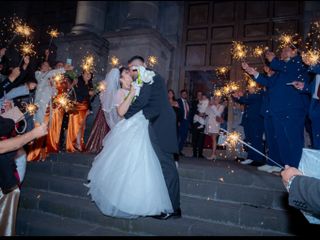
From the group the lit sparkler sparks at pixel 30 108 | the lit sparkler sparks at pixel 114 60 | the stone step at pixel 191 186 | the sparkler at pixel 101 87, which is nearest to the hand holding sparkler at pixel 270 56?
the stone step at pixel 191 186

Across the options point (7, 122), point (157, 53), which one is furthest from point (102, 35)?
point (7, 122)

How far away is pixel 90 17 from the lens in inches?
443

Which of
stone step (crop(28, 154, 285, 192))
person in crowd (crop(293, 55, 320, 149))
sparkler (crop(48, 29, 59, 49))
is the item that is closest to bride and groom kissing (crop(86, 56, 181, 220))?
stone step (crop(28, 154, 285, 192))

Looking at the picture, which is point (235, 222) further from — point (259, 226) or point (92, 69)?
point (92, 69)

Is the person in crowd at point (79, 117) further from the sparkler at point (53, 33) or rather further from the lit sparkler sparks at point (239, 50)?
the sparkler at point (53, 33)

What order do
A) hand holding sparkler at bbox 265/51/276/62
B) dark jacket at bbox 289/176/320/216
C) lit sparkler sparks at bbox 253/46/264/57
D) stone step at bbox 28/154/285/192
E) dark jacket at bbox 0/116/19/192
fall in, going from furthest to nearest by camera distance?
lit sparkler sparks at bbox 253/46/264/57 < hand holding sparkler at bbox 265/51/276/62 < stone step at bbox 28/154/285/192 < dark jacket at bbox 0/116/19/192 < dark jacket at bbox 289/176/320/216

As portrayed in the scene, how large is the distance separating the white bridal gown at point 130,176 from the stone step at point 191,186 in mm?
909

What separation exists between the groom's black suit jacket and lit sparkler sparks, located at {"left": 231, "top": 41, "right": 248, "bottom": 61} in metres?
6.61

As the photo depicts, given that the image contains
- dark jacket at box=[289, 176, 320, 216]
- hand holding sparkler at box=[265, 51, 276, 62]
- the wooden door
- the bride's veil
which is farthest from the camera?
the wooden door

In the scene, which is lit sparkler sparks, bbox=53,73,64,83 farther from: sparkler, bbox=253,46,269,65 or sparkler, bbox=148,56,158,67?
sparkler, bbox=253,46,269,65

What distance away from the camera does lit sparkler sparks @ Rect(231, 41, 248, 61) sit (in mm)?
10322

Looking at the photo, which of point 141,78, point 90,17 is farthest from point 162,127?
point 90,17

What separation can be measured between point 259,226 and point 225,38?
8110 mm

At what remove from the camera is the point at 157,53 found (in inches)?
401
